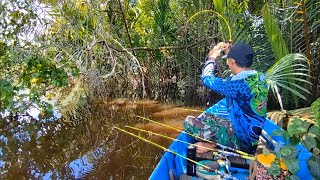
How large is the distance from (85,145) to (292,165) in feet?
13.1

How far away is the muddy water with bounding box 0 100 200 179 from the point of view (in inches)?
184

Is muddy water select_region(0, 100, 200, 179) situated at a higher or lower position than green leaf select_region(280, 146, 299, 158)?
lower

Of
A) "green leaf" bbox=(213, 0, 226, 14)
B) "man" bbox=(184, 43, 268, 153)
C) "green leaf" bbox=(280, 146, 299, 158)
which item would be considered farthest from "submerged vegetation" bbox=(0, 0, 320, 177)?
"green leaf" bbox=(280, 146, 299, 158)

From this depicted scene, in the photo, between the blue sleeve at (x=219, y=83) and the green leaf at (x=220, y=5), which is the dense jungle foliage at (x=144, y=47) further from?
the blue sleeve at (x=219, y=83)

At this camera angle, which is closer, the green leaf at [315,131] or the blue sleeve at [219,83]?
the green leaf at [315,131]

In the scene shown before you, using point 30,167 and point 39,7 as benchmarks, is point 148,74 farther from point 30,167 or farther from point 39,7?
point 30,167

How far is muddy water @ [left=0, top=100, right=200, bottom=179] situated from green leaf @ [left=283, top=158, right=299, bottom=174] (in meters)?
2.47

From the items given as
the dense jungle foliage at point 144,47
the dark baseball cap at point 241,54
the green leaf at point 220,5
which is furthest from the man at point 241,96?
the green leaf at point 220,5

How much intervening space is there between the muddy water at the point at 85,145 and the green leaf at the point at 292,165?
247cm

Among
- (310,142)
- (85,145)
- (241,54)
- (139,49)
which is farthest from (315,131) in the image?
(139,49)

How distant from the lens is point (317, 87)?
5527mm

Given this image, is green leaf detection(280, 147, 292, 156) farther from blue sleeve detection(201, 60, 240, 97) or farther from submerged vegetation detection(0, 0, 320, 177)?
submerged vegetation detection(0, 0, 320, 177)

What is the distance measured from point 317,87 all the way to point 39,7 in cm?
430

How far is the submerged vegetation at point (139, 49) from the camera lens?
4938 millimetres
